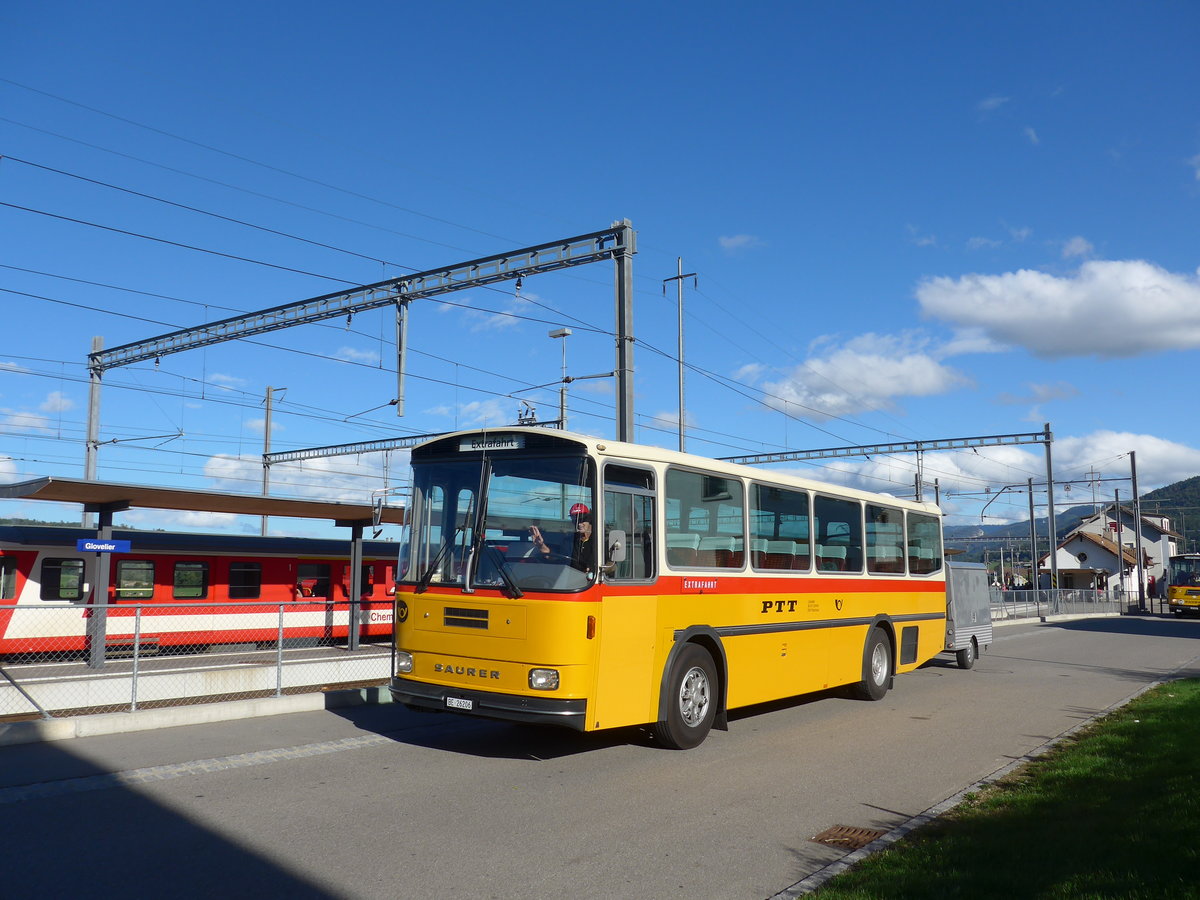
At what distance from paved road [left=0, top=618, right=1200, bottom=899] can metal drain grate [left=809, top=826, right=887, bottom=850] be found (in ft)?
0.41

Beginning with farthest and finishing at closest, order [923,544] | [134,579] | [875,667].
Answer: [134,579]
[923,544]
[875,667]

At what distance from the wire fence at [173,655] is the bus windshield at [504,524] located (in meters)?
3.77

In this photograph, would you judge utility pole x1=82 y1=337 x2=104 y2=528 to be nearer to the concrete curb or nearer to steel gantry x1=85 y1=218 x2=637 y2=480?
steel gantry x1=85 y1=218 x2=637 y2=480

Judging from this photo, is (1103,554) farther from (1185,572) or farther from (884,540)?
(884,540)

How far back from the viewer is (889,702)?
45.4ft

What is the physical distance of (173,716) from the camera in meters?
10.9

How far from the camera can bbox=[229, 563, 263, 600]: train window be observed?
24688 millimetres

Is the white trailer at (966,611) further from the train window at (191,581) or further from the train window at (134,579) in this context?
the train window at (134,579)

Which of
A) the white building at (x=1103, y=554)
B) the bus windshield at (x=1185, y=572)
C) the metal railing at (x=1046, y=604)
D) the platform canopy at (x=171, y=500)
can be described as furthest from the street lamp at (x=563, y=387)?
the white building at (x=1103, y=554)

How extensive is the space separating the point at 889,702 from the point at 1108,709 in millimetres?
2869

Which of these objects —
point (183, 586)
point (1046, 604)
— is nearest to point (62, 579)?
point (183, 586)

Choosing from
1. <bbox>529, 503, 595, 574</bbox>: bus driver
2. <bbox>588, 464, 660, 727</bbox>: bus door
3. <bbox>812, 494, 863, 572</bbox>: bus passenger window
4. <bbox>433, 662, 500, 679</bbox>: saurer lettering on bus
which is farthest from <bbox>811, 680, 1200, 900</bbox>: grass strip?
<bbox>812, 494, 863, 572</bbox>: bus passenger window

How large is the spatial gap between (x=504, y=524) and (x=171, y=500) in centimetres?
1276

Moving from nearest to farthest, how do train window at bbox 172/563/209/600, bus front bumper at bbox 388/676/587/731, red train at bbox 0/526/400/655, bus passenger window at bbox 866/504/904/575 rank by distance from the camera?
bus front bumper at bbox 388/676/587/731 < bus passenger window at bbox 866/504/904/575 < red train at bbox 0/526/400/655 < train window at bbox 172/563/209/600
